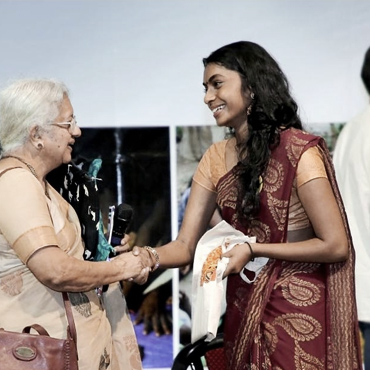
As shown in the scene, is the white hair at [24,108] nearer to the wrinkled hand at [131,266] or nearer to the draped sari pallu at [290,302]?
the wrinkled hand at [131,266]

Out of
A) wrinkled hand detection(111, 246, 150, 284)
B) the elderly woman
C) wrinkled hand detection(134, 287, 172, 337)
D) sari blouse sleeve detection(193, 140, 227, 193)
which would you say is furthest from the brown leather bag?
wrinkled hand detection(134, 287, 172, 337)

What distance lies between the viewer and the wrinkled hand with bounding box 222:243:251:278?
8.81 feet

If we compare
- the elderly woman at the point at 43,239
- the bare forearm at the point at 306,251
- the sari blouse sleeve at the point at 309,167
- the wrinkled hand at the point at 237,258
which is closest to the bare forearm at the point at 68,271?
the elderly woman at the point at 43,239

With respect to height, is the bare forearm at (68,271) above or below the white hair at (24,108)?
below

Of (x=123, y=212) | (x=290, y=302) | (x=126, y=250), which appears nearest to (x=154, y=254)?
(x=126, y=250)

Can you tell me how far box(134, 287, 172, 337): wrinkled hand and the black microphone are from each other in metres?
1.50

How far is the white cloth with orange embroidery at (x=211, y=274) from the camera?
2701 millimetres

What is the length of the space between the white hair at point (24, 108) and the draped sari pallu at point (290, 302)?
0.73 m

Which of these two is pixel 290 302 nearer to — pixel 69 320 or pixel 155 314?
pixel 69 320

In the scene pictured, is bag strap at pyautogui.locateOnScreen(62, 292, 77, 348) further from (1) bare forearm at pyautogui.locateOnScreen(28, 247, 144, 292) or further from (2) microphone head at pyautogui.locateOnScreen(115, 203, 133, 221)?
(2) microphone head at pyautogui.locateOnScreen(115, 203, 133, 221)

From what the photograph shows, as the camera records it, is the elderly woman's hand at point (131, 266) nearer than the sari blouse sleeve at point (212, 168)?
Yes

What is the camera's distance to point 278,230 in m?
2.75

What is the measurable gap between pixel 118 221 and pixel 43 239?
478 millimetres

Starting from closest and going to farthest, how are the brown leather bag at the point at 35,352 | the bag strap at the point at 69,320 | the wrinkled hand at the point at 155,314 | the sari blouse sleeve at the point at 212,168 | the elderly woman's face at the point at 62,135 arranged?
1. the brown leather bag at the point at 35,352
2. the bag strap at the point at 69,320
3. the elderly woman's face at the point at 62,135
4. the sari blouse sleeve at the point at 212,168
5. the wrinkled hand at the point at 155,314
